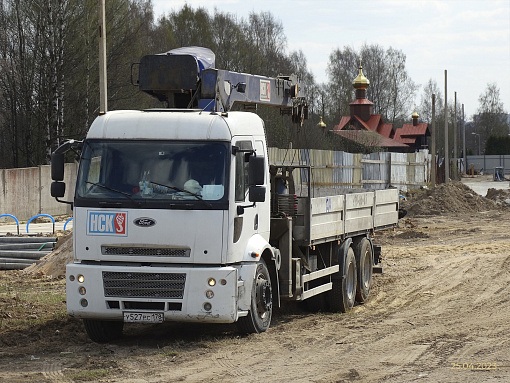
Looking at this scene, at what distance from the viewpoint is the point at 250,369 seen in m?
10.1

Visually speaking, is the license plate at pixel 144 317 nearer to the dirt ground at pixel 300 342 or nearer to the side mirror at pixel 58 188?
the dirt ground at pixel 300 342

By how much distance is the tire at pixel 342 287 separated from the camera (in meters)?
14.9

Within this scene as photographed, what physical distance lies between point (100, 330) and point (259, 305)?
1.91m

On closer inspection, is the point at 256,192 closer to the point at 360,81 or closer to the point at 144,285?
the point at 144,285

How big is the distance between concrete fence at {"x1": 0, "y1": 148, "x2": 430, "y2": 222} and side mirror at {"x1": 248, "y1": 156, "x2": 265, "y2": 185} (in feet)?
33.1

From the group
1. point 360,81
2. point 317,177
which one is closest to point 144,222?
point 317,177

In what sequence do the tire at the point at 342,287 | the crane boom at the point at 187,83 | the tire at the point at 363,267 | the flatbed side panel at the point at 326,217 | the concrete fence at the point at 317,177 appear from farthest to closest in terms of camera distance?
the concrete fence at the point at 317,177
the tire at the point at 363,267
the tire at the point at 342,287
the flatbed side panel at the point at 326,217
the crane boom at the point at 187,83

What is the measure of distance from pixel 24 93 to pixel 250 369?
34.4 m

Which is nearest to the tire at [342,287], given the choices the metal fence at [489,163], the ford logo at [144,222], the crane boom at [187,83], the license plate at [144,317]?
the crane boom at [187,83]

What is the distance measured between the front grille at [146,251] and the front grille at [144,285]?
0.22m

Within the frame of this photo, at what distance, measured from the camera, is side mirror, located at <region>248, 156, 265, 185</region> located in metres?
11.6

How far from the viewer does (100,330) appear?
11.9 metres

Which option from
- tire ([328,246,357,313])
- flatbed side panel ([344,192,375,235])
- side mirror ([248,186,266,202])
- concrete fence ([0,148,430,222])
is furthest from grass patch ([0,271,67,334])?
concrete fence ([0,148,430,222])

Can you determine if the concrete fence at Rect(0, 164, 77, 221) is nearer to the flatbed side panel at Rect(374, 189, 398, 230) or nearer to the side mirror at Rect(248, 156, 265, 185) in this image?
the flatbed side panel at Rect(374, 189, 398, 230)
